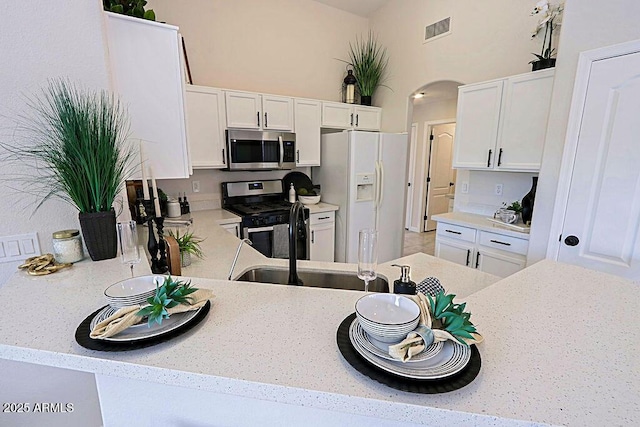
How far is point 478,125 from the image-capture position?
9.10 ft

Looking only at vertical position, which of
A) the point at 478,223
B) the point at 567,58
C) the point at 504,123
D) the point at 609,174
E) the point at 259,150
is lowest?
the point at 478,223

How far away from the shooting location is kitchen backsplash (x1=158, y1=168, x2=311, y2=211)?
3.19 metres

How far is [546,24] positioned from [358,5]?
2.47 metres

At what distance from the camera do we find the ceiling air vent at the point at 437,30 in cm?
325

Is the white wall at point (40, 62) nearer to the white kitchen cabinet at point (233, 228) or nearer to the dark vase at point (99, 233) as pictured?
the dark vase at point (99, 233)

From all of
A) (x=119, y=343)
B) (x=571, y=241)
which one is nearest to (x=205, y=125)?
(x=119, y=343)

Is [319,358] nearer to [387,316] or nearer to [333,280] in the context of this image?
[387,316]

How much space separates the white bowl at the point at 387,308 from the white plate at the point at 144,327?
449 millimetres

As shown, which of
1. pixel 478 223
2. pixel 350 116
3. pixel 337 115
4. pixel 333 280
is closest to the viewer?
pixel 333 280

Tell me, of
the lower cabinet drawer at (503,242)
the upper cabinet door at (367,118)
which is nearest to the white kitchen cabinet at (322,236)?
the upper cabinet door at (367,118)

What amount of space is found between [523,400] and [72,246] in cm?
156

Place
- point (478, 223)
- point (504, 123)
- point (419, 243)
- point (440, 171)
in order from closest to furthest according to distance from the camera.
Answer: point (504, 123) → point (478, 223) → point (419, 243) → point (440, 171)

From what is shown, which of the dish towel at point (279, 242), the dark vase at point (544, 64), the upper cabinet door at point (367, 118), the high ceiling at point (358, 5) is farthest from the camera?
the upper cabinet door at point (367, 118)

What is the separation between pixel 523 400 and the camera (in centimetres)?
53
